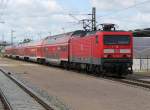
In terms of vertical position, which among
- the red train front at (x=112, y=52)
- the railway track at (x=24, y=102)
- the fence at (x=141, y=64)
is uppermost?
the red train front at (x=112, y=52)

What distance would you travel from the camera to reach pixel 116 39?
3291 centimetres

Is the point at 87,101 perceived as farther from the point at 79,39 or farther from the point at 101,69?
the point at 79,39

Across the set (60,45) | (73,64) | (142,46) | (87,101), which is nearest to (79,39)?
(73,64)

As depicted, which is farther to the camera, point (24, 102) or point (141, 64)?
point (141, 64)

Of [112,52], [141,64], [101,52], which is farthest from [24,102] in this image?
[141,64]

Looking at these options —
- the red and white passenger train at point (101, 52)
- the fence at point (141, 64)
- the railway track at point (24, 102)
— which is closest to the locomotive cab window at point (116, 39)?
the red and white passenger train at point (101, 52)

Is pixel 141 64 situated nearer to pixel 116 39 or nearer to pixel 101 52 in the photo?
pixel 116 39

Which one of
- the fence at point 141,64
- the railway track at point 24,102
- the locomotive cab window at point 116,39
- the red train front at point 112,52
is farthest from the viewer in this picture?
the fence at point 141,64

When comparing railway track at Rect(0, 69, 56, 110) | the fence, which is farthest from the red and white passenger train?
railway track at Rect(0, 69, 56, 110)

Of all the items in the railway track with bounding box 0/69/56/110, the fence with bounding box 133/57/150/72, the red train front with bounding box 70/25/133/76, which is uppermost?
the red train front with bounding box 70/25/133/76

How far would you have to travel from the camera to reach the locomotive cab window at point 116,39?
3272cm

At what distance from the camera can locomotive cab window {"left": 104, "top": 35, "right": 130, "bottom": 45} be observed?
32.7 metres

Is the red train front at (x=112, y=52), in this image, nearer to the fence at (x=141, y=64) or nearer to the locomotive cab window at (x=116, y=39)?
the locomotive cab window at (x=116, y=39)

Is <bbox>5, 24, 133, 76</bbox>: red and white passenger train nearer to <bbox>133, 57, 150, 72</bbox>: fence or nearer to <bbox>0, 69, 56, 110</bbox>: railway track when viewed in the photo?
<bbox>133, 57, 150, 72</bbox>: fence
